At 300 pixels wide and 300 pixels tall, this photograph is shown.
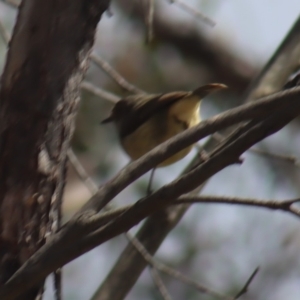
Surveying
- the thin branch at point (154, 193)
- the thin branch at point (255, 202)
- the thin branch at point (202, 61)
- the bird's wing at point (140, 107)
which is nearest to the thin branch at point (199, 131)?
the thin branch at point (154, 193)

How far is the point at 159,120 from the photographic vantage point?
132 inches

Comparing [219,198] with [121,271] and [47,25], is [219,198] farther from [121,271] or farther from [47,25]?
[121,271]

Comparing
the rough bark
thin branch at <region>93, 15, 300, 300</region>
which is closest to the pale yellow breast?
thin branch at <region>93, 15, 300, 300</region>

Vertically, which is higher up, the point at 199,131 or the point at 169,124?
the point at 199,131

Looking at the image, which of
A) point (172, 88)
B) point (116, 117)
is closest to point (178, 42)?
point (172, 88)

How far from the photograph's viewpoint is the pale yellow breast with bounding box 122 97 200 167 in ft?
10.9

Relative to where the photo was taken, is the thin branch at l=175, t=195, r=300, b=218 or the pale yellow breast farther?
the pale yellow breast

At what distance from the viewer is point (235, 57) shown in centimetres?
561

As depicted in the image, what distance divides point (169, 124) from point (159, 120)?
5cm

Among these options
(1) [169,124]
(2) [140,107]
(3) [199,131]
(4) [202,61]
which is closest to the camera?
(3) [199,131]

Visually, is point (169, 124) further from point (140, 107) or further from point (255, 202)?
point (255, 202)

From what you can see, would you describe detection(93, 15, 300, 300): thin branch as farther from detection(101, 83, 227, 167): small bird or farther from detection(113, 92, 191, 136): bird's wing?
detection(113, 92, 191, 136): bird's wing

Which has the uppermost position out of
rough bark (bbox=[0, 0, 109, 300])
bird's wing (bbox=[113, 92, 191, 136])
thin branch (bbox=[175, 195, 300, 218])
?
thin branch (bbox=[175, 195, 300, 218])

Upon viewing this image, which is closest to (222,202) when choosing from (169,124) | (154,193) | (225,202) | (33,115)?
(225,202)
